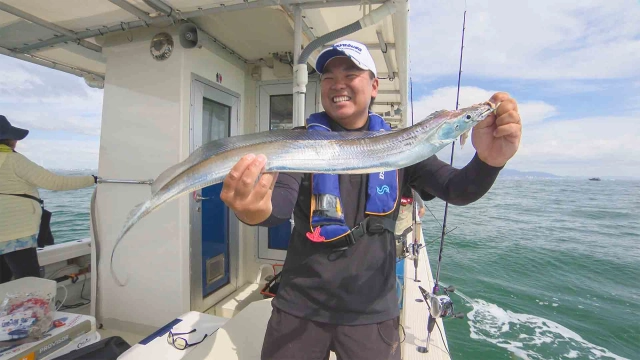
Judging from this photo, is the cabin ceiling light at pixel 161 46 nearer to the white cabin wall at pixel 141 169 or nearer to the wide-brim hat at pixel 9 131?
the white cabin wall at pixel 141 169

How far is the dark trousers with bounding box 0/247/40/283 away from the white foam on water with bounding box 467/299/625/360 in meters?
8.30

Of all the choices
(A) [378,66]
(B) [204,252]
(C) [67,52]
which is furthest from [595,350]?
(C) [67,52]

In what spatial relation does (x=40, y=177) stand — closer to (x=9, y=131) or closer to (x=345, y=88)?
(x=9, y=131)

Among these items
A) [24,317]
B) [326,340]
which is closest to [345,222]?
[326,340]

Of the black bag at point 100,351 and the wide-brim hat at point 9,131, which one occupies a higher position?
the wide-brim hat at point 9,131

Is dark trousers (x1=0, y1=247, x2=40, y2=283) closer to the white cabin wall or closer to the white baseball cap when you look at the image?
the white cabin wall

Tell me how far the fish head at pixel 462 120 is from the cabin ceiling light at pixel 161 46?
3.95 m

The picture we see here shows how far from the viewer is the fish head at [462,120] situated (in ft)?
5.17

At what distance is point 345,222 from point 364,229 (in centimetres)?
12

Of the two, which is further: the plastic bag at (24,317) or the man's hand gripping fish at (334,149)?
the plastic bag at (24,317)

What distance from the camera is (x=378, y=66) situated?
20.8 ft

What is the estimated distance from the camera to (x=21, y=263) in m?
4.36

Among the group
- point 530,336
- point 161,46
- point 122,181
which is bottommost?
point 530,336

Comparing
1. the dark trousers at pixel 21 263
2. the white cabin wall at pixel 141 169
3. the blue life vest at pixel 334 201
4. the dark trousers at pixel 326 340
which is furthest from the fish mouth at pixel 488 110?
the dark trousers at pixel 21 263
